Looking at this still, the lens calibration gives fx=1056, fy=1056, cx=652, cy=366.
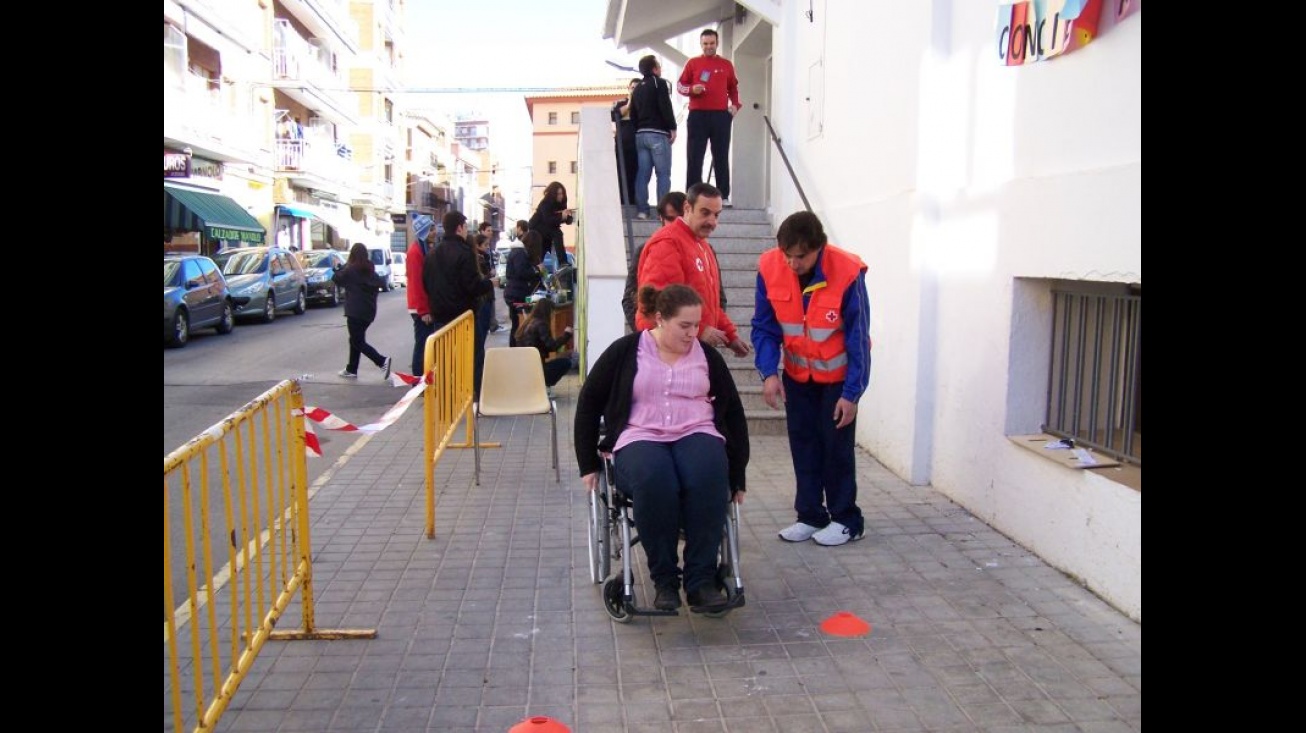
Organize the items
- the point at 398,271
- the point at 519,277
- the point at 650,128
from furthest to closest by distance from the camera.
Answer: the point at 398,271
the point at 519,277
the point at 650,128

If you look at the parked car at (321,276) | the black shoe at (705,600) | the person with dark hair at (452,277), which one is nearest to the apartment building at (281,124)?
the parked car at (321,276)

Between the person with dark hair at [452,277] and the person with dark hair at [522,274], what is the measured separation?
2.11 metres

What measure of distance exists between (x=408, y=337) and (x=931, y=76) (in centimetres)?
1450

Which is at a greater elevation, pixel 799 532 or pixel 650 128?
pixel 650 128

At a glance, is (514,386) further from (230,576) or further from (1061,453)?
(230,576)

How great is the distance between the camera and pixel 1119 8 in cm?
473

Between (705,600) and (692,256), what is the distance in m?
1.96

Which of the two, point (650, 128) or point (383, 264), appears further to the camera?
point (383, 264)

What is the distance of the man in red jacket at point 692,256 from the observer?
553 cm

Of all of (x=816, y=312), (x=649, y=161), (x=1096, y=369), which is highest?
(x=649, y=161)

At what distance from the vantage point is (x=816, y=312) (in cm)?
548

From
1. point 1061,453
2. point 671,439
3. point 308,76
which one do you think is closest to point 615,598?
point 671,439
